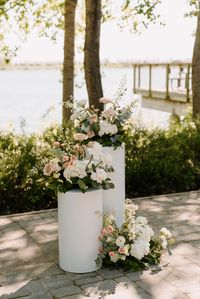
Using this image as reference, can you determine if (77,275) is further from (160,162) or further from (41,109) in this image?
(41,109)

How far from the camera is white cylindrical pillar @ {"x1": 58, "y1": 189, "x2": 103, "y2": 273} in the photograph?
5.28 meters

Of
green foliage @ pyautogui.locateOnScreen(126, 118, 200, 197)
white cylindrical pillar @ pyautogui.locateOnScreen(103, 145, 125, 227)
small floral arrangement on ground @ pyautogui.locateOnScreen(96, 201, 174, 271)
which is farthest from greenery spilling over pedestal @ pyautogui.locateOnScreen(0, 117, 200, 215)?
small floral arrangement on ground @ pyautogui.locateOnScreen(96, 201, 174, 271)

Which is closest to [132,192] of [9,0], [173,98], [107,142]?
[107,142]

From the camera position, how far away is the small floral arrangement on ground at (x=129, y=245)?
5.39 meters

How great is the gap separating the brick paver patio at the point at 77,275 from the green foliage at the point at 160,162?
5.53 feet

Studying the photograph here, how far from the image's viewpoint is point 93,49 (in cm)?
1059

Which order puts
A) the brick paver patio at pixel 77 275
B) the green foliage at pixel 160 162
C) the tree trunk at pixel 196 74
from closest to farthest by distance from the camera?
the brick paver patio at pixel 77 275 → the green foliage at pixel 160 162 → the tree trunk at pixel 196 74

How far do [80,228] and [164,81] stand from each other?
17686 millimetres

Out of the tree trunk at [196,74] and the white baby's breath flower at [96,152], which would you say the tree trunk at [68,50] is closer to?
the tree trunk at [196,74]

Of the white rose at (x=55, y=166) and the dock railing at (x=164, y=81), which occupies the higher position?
the dock railing at (x=164, y=81)

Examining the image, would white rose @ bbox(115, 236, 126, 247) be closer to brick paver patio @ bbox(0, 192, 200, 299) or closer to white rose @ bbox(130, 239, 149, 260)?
white rose @ bbox(130, 239, 149, 260)

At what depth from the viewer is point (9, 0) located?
13367 millimetres

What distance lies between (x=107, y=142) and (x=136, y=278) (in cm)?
158

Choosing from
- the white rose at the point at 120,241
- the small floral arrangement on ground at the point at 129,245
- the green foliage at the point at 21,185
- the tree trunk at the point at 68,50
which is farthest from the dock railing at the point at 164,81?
the white rose at the point at 120,241
